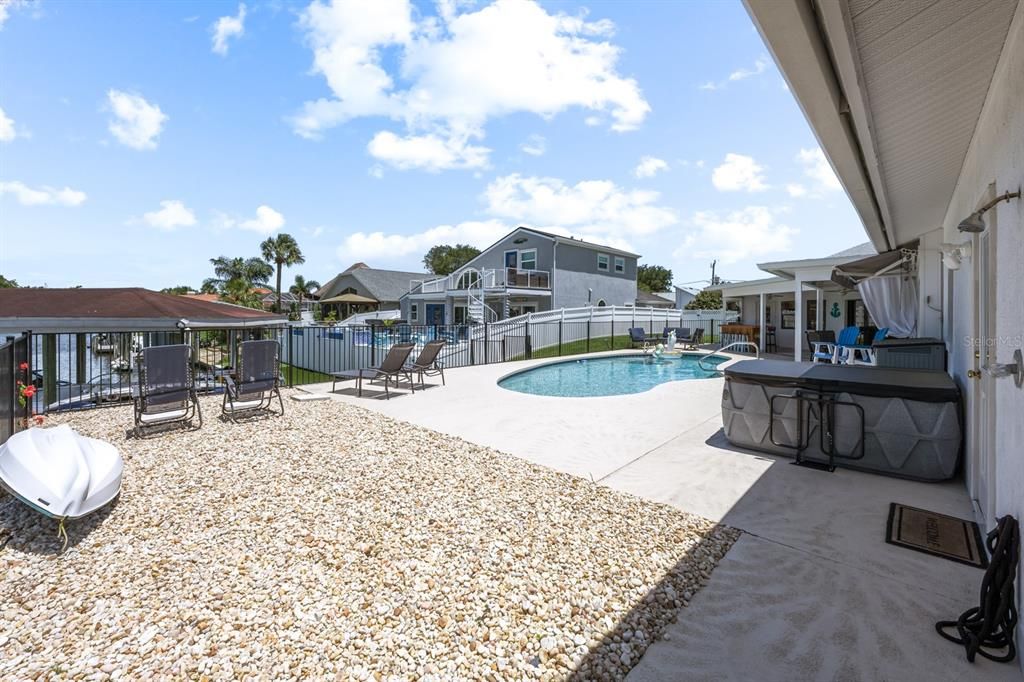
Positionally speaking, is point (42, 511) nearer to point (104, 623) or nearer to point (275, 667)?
point (104, 623)

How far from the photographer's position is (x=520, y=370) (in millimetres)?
13688

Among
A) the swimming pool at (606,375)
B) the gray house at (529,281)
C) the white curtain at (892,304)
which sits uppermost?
the gray house at (529,281)

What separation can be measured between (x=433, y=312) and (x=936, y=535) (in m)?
28.8

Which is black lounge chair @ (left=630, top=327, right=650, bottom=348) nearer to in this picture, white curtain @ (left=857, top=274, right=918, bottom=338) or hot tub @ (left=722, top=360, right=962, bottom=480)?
white curtain @ (left=857, top=274, right=918, bottom=338)

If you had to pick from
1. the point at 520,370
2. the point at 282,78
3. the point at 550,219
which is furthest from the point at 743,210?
the point at 282,78

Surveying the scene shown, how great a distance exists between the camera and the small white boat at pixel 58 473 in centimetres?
320

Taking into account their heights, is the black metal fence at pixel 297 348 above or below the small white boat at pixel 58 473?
above

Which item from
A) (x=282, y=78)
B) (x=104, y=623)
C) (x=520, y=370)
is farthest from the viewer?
(x=520, y=370)

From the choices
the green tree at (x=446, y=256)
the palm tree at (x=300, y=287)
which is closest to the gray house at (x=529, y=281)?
the palm tree at (x=300, y=287)

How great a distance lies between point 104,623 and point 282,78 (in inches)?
489

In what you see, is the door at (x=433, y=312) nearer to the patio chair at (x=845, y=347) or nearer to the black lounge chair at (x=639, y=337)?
the black lounge chair at (x=639, y=337)

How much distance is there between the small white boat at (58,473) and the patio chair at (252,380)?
122 inches

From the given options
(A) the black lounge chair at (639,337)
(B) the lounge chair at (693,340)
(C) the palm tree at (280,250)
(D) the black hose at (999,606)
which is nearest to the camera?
(D) the black hose at (999,606)

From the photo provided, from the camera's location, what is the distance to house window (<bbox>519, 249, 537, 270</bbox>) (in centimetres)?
2631
